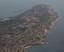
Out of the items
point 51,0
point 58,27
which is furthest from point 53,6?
point 58,27

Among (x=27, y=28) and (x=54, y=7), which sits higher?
(x=54, y=7)

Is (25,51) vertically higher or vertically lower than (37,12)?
lower

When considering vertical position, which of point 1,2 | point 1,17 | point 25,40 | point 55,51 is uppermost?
point 1,2

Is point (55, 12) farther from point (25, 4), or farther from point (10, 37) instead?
point (10, 37)
